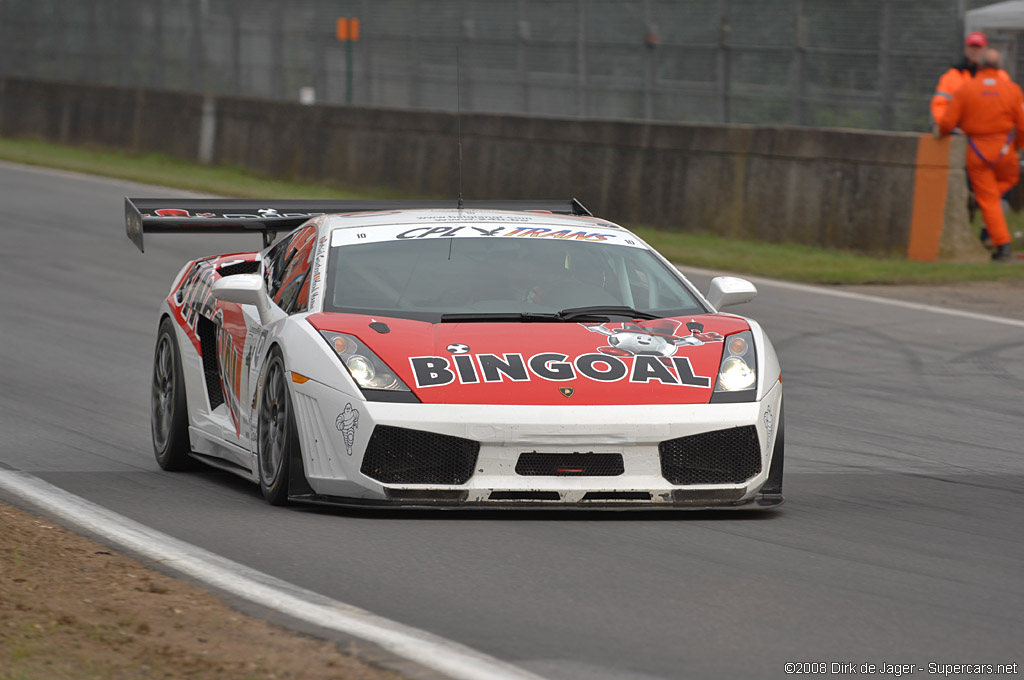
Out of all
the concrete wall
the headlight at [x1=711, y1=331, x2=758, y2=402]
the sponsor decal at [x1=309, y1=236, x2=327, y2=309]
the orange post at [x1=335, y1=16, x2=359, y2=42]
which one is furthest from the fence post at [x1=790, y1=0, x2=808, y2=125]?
the headlight at [x1=711, y1=331, x2=758, y2=402]

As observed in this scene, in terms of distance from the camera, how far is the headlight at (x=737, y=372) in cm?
729

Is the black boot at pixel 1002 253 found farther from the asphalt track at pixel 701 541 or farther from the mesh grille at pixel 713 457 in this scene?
the mesh grille at pixel 713 457

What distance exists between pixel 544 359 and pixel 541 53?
2106cm

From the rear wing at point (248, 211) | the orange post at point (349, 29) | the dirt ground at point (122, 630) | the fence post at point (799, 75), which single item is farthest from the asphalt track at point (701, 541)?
the orange post at point (349, 29)

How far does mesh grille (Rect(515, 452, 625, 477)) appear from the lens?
7.05 metres

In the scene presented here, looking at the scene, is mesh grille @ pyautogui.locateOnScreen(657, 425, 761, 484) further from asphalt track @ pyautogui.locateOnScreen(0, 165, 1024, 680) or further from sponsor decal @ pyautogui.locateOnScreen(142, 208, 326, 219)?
sponsor decal @ pyautogui.locateOnScreen(142, 208, 326, 219)

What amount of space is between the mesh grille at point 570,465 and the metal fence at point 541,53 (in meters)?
15.5

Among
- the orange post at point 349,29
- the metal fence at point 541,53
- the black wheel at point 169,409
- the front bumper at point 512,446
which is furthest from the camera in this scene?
the orange post at point 349,29

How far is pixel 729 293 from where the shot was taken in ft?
27.1

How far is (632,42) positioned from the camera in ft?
85.3

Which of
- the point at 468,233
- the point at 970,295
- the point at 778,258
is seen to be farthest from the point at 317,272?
the point at 778,258

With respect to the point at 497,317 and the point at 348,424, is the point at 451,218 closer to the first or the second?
the point at 497,317

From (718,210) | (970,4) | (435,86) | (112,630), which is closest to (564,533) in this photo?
(112,630)

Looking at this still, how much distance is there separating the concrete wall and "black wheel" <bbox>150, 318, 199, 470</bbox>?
10967 mm
